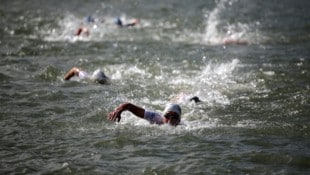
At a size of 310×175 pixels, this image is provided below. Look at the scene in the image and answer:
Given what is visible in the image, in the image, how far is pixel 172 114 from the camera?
11.0 metres

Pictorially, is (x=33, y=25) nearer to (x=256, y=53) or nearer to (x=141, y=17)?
(x=141, y=17)

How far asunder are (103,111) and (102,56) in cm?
706

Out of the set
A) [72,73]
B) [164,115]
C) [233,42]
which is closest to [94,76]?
[72,73]

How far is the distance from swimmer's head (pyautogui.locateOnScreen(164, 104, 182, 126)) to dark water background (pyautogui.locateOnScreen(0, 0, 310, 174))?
8.0 inches

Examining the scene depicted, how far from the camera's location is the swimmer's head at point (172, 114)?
10992mm

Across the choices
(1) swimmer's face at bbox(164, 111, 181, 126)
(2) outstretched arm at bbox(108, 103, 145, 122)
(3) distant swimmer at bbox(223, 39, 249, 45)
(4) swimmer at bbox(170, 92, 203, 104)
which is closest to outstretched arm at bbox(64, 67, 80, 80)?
(4) swimmer at bbox(170, 92, 203, 104)

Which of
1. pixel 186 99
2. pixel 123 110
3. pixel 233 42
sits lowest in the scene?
pixel 123 110

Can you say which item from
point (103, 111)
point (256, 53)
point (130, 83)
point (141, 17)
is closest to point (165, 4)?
point (141, 17)

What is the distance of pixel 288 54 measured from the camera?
19.2 m

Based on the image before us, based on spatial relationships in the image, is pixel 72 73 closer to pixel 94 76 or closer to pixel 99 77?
pixel 94 76

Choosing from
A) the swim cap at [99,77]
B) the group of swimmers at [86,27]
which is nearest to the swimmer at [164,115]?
the swim cap at [99,77]

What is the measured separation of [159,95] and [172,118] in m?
3.21

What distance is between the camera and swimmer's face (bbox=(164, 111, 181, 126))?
11.0m

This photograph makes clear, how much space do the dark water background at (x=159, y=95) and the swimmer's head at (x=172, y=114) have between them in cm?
20
